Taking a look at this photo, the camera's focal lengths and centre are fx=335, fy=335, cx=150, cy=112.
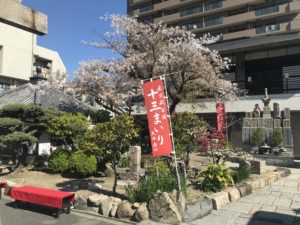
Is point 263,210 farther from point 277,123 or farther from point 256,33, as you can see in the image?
point 256,33

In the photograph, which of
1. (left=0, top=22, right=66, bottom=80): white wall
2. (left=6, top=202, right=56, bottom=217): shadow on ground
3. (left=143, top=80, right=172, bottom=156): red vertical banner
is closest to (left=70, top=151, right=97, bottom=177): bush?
(left=6, top=202, right=56, bottom=217): shadow on ground

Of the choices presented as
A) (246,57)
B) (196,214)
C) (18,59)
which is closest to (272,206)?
(196,214)

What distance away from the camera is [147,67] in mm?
18047

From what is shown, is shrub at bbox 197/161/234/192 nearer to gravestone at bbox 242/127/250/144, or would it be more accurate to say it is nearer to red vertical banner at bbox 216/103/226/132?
red vertical banner at bbox 216/103/226/132

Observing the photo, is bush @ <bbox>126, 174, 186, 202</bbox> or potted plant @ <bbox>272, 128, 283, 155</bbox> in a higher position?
potted plant @ <bbox>272, 128, 283, 155</bbox>

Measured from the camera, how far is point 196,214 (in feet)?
27.3

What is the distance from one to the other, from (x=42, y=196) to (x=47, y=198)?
204 millimetres

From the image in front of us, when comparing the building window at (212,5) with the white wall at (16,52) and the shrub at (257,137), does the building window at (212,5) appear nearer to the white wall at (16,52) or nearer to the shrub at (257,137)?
the white wall at (16,52)

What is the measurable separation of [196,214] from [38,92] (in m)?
14.9

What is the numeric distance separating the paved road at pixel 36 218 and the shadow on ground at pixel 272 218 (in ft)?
11.3

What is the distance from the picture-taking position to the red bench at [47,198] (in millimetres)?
8867

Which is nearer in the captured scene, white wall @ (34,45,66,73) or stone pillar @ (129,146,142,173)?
stone pillar @ (129,146,142,173)

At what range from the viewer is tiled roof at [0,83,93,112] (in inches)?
761

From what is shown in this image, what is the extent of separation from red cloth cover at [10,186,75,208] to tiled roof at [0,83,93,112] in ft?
32.5
